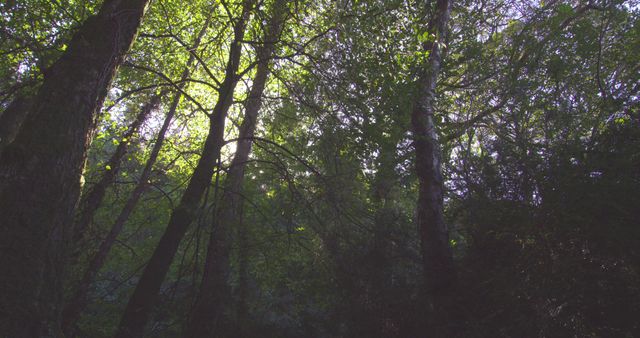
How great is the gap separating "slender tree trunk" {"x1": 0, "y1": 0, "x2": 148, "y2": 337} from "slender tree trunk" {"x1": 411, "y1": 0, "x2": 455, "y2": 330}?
13.1ft

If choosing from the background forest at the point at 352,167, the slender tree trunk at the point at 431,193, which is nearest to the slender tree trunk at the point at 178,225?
the background forest at the point at 352,167

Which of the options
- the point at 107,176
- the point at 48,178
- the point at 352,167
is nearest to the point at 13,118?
the point at 107,176

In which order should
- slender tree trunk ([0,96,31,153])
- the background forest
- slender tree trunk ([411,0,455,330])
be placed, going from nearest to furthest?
the background forest
slender tree trunk ([411,0,455,330])
slender tree trunk ([0,96,31,153])

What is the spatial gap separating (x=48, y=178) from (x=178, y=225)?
2.14 metres

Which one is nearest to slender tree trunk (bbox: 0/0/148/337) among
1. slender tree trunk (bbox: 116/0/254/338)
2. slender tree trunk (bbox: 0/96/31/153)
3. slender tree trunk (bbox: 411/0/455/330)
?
slender tree trunk (bbox: 116/0/254/338)

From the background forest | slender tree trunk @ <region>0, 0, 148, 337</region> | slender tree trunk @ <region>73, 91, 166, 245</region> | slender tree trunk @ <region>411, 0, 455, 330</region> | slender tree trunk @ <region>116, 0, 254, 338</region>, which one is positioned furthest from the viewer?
slender tree trunk @ <region>73, 91, 166, 245</region>

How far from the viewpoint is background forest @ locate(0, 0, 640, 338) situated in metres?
3.12

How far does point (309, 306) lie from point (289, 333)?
87 cm

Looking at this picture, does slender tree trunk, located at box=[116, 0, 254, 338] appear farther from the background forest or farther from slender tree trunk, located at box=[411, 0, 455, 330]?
slender tree trunk, located at box=[411, 0, 455, 330]

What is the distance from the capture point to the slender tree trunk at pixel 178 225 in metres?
4.49

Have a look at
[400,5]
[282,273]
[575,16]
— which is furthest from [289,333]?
[575,16]

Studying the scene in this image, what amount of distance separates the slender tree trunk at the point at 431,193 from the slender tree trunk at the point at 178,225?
2.68m

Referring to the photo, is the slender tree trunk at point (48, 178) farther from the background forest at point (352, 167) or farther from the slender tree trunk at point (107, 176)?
the slender tree trunk at point (107, 176)

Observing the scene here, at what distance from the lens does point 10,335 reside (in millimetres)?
2420
